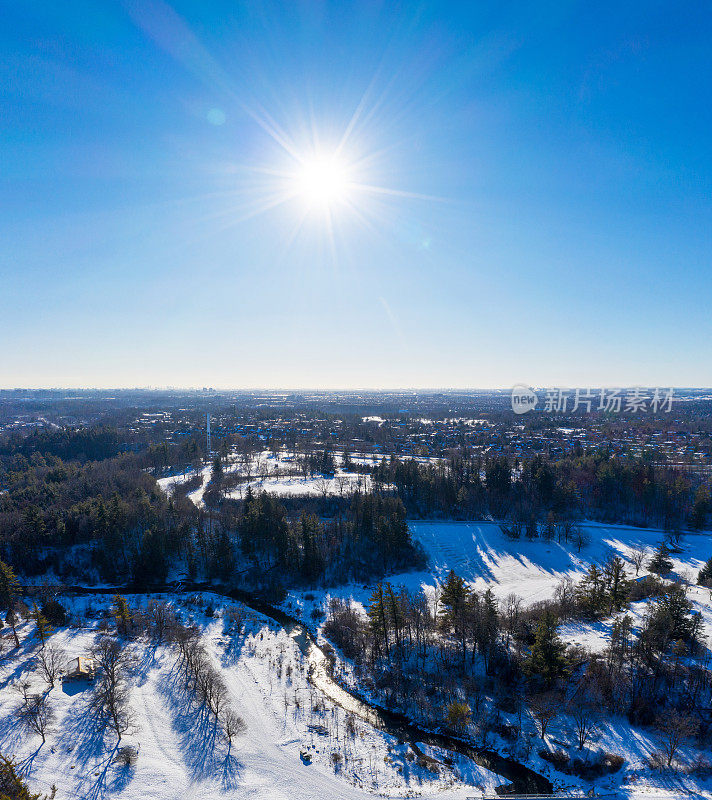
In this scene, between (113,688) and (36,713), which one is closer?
(36,713)

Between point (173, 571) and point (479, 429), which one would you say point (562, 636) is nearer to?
point (173, 571)

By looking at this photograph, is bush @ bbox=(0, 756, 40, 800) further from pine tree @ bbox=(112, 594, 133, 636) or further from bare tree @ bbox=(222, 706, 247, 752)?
pine tree @ bbox=(112, 594, 133, 636)

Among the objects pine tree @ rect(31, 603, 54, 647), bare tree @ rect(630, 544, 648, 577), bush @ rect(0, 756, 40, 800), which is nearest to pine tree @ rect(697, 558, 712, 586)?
bare tree @ rect(630, 544, 648, 577)

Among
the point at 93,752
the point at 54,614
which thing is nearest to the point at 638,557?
the point at 93,752

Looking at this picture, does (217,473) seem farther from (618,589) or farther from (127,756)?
(618,589)

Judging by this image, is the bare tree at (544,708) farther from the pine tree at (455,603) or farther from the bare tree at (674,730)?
the pine tree at (455,603)

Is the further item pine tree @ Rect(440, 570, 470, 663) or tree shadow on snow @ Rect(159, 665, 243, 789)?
pine tree @ Rect(440, 570, 470, 663)

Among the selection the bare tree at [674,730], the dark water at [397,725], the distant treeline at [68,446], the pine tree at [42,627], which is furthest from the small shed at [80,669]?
the distant treeline at [68,446]
